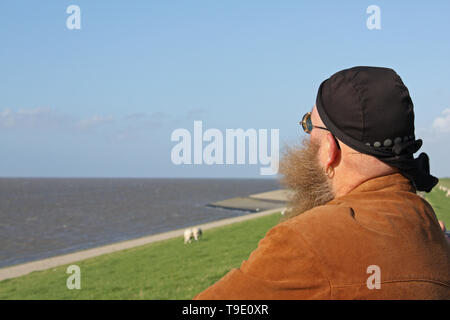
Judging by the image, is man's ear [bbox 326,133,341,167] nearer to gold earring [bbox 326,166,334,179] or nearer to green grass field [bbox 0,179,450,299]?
gold earring [bbox 326,166,334,179]

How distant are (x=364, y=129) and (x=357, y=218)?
324 mm

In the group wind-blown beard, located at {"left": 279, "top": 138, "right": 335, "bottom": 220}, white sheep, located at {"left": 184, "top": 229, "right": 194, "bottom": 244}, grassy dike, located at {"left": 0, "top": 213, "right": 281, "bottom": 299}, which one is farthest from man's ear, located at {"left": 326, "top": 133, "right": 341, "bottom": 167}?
white sheep, located at {"left": 184, "top": 229, "right": 194, "bottom": 244}

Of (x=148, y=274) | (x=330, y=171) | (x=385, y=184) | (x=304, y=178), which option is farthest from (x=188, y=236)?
(x=385, y=184)

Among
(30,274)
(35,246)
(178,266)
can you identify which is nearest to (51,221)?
(35,246)

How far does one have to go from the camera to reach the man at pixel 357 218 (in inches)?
46.2

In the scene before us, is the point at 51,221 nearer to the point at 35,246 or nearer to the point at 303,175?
the point at 35,246

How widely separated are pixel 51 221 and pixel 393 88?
42.8 meters

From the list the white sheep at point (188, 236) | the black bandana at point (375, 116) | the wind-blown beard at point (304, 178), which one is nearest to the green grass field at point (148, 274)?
the white sheep at point (188, 236)

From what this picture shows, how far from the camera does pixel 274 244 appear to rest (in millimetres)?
1202

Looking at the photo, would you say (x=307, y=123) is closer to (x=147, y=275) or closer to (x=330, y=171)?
(x=330, y=171)

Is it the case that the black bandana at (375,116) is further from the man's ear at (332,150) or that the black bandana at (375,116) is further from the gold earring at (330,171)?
the gold earring at (330,171)

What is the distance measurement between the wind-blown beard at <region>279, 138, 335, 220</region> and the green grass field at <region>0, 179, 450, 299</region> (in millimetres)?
7125
